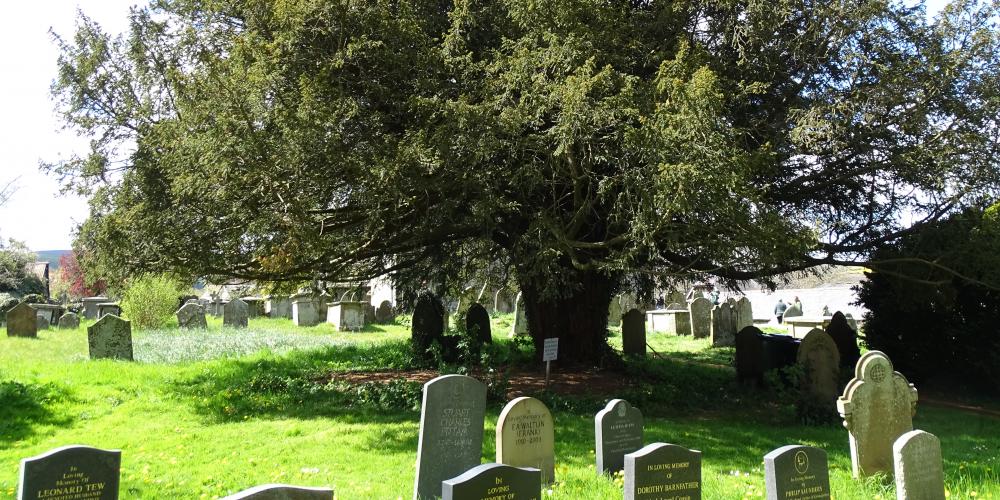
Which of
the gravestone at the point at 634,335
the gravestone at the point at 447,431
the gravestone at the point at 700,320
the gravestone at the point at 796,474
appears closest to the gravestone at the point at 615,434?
the gravestone at the point at 447,431

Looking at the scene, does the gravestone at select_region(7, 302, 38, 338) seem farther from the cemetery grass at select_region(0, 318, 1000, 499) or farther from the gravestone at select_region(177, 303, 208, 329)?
the cemetery grass at select_region(0, 318, 1000, 499)

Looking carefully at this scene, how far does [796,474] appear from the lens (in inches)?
215

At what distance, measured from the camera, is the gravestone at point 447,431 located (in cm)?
651

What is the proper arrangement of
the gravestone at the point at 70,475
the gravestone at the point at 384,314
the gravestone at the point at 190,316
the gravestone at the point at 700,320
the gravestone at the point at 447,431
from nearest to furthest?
the gravestone at the point at 70,475 < the gravestone at the point at 447,431 < the gravestone at the point at 700,320 < the gravestone at the point at 190,316 < the gravestone at the point at 384,314

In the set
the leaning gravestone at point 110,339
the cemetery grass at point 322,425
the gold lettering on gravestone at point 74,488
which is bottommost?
the cemetery grass at point 322,425

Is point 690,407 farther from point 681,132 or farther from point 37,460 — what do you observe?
point 37,460

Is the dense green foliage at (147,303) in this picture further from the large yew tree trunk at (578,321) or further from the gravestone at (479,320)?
the large yew tree trunk at (578,321)

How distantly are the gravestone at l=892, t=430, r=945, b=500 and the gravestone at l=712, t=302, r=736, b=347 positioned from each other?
16146 mm

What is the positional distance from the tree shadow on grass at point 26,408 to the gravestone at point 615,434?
7484 mm

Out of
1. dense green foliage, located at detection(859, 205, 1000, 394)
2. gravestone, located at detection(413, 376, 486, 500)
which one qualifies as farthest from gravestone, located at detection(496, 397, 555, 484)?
dense green foliage, located at detection(859, 205, 1000, 394)

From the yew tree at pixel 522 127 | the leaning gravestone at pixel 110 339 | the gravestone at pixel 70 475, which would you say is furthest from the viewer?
the leaning gravestone at pixel 110 339

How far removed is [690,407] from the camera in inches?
467

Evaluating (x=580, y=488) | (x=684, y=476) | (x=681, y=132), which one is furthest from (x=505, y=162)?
(x=684, y=476)

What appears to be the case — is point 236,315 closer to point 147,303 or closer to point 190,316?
point 190,316
